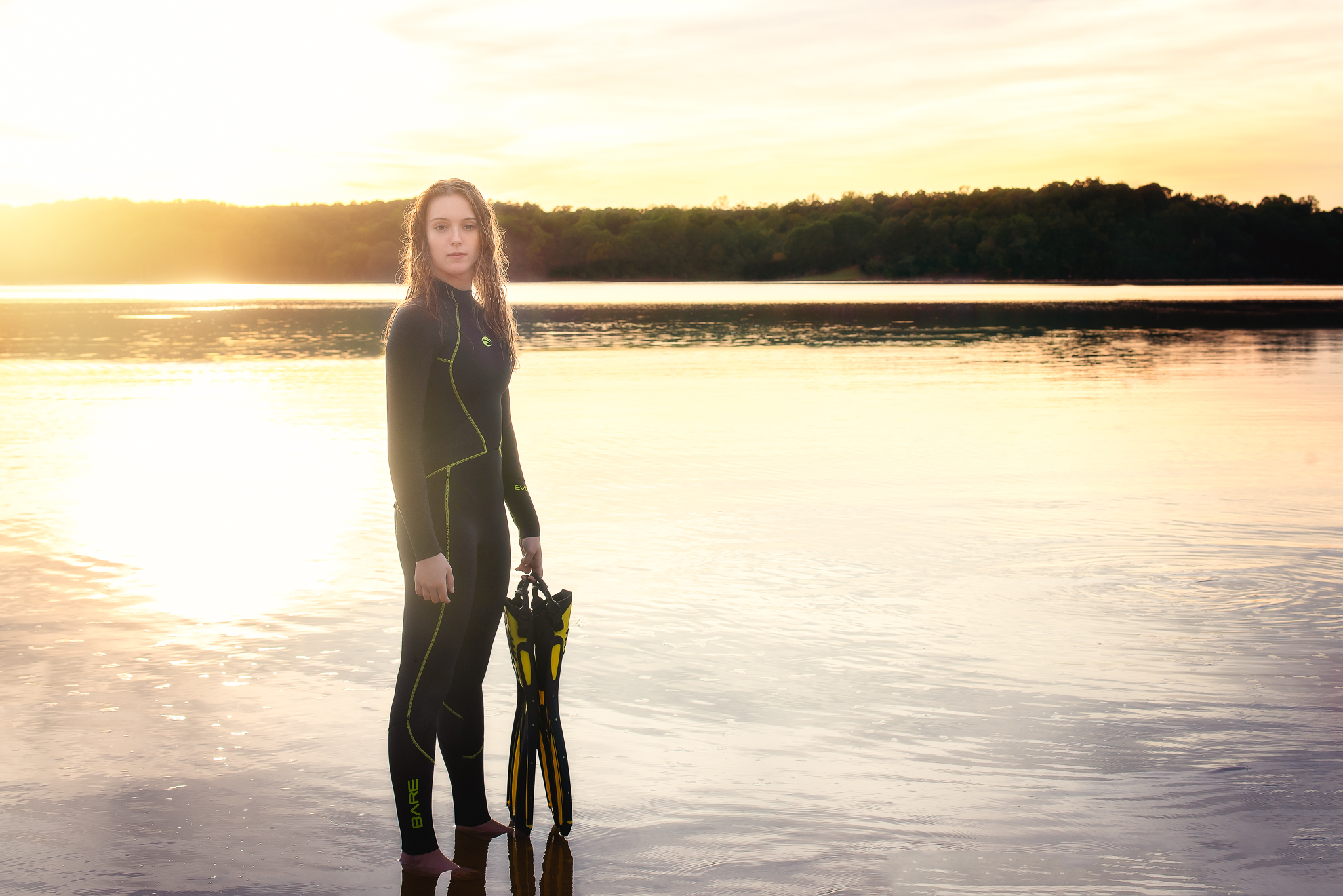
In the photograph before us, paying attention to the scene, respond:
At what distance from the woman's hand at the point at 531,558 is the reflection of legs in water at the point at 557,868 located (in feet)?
2.77

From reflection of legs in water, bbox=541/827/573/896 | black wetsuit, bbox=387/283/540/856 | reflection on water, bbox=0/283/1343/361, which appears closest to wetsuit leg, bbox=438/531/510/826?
black wetsuit, bbox=387/283/540/856

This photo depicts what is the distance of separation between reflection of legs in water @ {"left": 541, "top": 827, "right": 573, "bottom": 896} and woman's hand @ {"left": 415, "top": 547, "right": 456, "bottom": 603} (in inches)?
35.8

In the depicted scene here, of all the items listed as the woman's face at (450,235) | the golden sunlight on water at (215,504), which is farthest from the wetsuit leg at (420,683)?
the golden sunlight on water at (215,504)

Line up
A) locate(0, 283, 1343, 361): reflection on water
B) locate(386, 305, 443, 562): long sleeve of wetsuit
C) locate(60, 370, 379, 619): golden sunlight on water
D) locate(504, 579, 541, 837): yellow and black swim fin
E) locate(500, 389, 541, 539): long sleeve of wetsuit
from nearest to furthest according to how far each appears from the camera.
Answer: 1. locate(386, 305, 443, 562): long sleeve of wetsuit
2. locate(504, 579, 541, 837): yellow and black swim fin
3. locate(500, 389, 541, 539): long sleeve of wetsuit
4. locate(60, 370, 379, 619): golden sunlight on water
5. locate(0, 283, 1343, 361): reflection on water

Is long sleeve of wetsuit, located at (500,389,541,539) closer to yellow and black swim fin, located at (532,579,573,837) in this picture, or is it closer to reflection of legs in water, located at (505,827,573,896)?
yellow and black swim fin, located at (532,579,573,837)

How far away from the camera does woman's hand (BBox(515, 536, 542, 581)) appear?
3648 millimetres

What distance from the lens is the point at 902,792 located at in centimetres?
387

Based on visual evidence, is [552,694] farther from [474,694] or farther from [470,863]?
[470,863]

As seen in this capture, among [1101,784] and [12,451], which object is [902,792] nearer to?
[1101,784]

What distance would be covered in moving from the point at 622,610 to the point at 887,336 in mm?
30726

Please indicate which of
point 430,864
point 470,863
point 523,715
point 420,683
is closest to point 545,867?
point 470,863

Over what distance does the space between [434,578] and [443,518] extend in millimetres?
202

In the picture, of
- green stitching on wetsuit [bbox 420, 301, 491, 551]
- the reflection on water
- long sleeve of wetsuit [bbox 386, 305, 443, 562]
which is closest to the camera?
long sleeve of wetsuit [bbox 386, 305, 443, 562]

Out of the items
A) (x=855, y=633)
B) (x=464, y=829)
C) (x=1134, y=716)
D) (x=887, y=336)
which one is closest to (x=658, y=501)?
(x=855, y=633)
